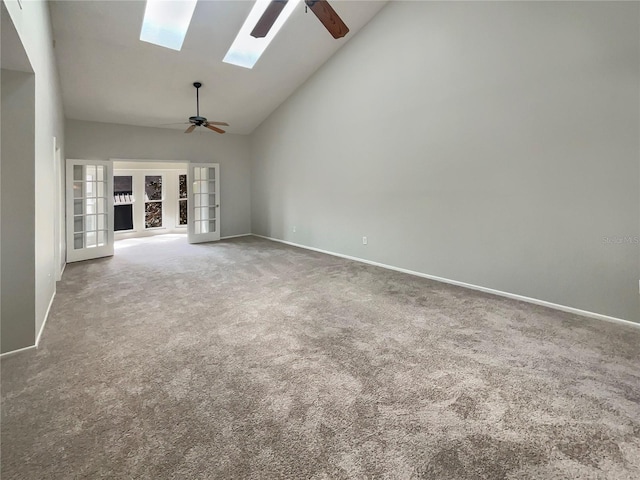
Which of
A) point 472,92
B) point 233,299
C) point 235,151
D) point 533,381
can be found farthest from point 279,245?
point 533,381

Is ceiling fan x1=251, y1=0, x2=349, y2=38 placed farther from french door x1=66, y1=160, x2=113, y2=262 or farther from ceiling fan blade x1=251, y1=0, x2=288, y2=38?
french door x1=66, y1=160, x2=113, y2=262

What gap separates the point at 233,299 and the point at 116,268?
2817mm

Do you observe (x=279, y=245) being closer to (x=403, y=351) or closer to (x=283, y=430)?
(x=403, y=351)

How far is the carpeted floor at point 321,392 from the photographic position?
1.47m

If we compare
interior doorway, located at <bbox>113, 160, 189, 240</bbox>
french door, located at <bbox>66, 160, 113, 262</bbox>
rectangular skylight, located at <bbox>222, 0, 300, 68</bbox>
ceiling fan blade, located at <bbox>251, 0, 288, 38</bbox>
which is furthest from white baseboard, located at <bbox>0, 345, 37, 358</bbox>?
interior doorway, located at <bbox>113, 160, 189, 240</bbox>

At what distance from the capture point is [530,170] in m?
3.53

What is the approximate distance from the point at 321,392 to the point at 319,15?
3114 mm

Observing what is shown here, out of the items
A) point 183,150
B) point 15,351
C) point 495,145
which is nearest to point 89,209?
point 183,150

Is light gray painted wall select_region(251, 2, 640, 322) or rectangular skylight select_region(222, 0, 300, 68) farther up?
rectangular skylight select_region(222, 0, 300, 68)

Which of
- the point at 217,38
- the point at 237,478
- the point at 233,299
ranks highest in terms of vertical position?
the point at 217,38

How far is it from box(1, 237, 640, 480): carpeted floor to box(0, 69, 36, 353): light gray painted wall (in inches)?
10.5

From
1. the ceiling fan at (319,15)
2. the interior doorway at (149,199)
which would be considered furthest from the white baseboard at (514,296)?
the interior doorway at (149,199)

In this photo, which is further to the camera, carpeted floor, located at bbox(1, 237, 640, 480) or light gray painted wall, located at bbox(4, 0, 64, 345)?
light gray painted wall, located at bbox(4, 0, 64, 345)

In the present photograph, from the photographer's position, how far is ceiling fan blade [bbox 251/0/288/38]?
2.93 m
